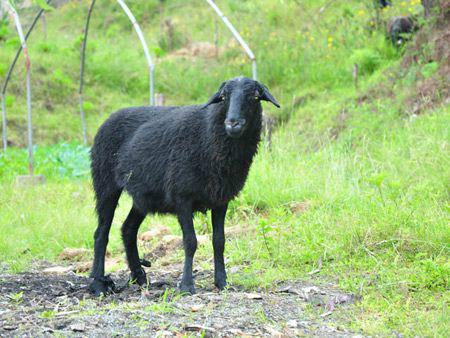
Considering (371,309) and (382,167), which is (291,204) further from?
(371,309)

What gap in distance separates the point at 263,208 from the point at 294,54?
9343 millimetres

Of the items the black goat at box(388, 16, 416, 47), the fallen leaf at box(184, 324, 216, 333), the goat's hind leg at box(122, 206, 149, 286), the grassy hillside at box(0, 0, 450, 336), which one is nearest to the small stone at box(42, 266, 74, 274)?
the grassy hillside at box(0, 0, 450, 336)

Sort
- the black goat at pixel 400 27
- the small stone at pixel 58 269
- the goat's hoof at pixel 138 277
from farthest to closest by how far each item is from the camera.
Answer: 1. the black goat at pixel 400 27
2. the small stone at pixel 58 269
3. the goat's hoof at pixel 138 277

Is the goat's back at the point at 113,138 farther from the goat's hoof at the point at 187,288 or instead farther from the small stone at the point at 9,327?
the small stone at the point at 9,327

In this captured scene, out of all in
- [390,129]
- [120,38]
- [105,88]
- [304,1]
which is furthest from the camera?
[120,38]

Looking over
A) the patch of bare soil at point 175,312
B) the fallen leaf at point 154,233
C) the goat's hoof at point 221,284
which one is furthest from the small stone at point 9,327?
the fallen leaf at point 154,233

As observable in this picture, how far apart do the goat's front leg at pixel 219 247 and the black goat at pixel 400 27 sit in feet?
31.7

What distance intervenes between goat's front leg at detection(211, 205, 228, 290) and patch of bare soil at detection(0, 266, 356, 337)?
11cm

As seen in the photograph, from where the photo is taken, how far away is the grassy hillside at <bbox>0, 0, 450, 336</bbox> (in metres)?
6.05

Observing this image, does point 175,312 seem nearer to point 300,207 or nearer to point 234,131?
point 234,131

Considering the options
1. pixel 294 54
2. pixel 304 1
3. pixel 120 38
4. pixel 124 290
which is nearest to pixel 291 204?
pixel 124 290

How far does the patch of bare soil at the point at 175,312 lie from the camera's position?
14.3 ft

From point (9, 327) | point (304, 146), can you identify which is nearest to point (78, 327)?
point (9, 327)

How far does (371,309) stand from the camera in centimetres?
509
